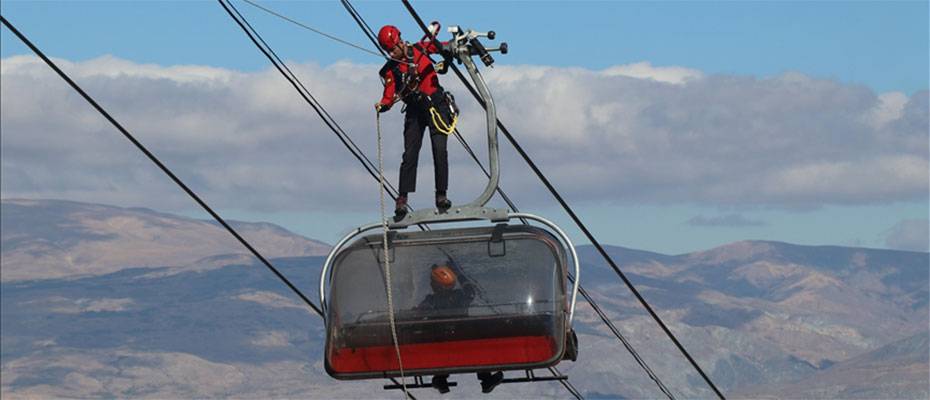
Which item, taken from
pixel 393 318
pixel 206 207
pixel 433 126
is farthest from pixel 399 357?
pixel 206 207

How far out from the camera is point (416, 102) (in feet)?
70.0

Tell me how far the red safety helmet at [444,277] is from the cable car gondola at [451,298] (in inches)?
0.5

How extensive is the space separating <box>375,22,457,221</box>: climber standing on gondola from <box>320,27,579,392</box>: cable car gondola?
52 centimetres

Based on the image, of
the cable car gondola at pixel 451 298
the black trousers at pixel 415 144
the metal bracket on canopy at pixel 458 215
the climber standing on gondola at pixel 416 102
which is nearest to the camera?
the cable car gondola at pixel 451 298

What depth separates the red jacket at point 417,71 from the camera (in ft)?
68.5

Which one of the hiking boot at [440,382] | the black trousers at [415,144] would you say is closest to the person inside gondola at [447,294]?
the hiking boot at [440,382]

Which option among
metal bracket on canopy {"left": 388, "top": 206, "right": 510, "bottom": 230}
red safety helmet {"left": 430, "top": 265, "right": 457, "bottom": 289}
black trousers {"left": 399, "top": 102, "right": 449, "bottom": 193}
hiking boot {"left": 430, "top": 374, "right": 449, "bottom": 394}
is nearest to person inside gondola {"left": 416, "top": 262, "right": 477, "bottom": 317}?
red safety helmet {"left": 430, "top": 265, "right": 457, "bottom": 289}

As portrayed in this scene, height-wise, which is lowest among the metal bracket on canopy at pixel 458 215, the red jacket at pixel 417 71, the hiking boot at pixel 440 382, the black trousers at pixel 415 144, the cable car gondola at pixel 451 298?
the hiking boot at pixel 440 382

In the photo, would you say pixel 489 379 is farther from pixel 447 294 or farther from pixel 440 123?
pixel 440 123

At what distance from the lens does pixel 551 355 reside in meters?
19.4

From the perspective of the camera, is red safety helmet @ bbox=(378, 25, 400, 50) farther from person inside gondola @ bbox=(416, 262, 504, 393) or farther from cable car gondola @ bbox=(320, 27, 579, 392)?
person inside gondola @ bbox=(416, 262, 504, 393)

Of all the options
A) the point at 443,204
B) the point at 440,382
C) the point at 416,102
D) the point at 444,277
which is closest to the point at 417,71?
the point at 416,102

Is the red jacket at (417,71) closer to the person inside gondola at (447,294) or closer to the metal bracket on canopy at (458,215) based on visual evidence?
the metal bracket on canopy at (458,215)

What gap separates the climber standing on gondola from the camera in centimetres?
2078
